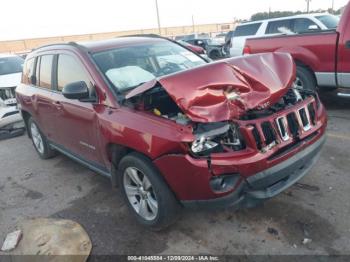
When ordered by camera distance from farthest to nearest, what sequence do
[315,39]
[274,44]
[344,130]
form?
[274,44] < [315,39] < [344,130]

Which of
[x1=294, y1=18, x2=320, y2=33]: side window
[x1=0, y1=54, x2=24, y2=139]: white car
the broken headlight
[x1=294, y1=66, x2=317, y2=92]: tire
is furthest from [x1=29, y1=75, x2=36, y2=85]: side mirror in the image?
[x1=294, y1=18, x2=320, y2=33]: side window

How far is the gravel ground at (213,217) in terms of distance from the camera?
9.83ft

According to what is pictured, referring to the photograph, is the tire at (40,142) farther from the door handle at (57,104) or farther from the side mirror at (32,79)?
the door handle at (57,104)

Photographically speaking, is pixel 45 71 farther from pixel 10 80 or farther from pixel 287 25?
pixel 287 25

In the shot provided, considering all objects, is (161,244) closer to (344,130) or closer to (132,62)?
(132,62)

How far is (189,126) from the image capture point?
269 centimetres

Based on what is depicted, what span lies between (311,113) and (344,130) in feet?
8.51

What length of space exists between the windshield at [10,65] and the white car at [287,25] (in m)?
6.76

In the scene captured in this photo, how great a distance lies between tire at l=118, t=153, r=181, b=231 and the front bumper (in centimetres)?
18

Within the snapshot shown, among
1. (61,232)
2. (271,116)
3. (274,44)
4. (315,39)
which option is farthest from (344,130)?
(61,232)

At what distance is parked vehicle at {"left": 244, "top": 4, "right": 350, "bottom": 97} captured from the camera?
19.2 ft

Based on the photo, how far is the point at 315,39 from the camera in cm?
621

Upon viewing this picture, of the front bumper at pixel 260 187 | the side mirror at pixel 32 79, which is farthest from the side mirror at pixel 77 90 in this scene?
the side mirror at pixel 32 79

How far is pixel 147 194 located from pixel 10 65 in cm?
752
